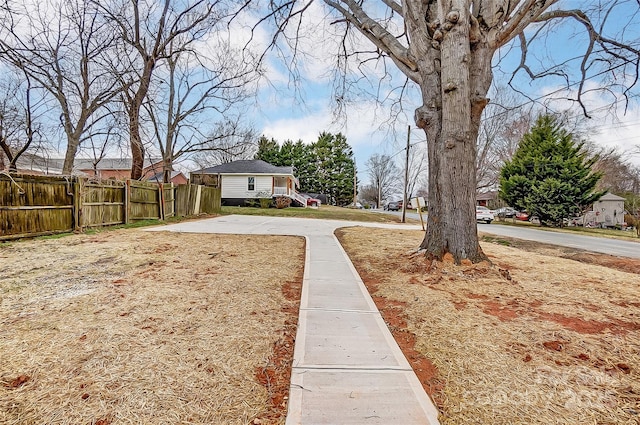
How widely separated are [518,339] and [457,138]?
10.8 feet

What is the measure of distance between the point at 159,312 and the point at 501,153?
34.6 metres

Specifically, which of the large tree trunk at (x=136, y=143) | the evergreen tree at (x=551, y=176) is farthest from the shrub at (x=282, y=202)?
the evergreen tree at (x=551, y=176)

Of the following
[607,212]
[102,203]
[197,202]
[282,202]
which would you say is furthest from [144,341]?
[607,212]

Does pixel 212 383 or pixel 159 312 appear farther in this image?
pixel 159 312

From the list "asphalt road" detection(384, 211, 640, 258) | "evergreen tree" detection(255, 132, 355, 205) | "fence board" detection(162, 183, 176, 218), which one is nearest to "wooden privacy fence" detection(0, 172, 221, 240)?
"fence board" detection(162, 183, 176, 218)

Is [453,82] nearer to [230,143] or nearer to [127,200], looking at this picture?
[127,200]

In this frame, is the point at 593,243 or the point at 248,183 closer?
the point at 593,243

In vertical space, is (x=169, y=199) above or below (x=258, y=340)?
above

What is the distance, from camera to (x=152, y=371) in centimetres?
209

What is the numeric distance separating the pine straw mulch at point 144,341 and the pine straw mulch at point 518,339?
1.16 m

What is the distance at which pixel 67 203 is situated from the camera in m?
8.34

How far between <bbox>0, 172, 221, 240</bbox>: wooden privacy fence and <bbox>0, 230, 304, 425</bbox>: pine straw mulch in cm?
263

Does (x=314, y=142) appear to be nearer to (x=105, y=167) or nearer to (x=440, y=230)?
(x=105, y=167)

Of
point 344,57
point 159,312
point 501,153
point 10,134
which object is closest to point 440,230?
point 159,312
